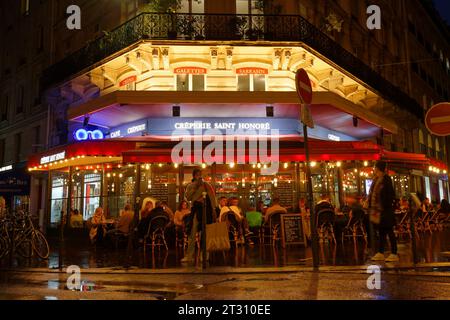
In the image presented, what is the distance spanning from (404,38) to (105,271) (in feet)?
84.2

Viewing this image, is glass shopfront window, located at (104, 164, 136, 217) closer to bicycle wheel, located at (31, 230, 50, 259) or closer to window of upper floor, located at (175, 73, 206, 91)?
window of upper floor, located at (175, 73, 206, 91)

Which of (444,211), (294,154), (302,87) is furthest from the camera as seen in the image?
(444,211)

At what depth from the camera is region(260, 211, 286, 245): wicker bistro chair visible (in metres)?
12.1

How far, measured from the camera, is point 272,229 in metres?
12.4

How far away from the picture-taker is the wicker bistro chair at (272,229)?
12069 millimetres

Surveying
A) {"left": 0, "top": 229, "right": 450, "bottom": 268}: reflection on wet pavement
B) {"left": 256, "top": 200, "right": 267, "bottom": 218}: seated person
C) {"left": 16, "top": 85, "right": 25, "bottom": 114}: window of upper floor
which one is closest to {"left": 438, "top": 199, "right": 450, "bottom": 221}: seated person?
{"left": 0, "top": 229, "right": 450, "bottom": 268}: reflection on wet pavement

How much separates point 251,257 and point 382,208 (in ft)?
9.30

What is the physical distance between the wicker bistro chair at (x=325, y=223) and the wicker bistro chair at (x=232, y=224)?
205 cm

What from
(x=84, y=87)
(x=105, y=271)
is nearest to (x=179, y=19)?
(x=84, y=87)

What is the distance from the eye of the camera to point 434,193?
31.9m

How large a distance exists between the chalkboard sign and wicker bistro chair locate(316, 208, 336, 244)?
0.48 m

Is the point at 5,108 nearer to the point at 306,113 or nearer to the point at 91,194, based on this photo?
the point at 91,194

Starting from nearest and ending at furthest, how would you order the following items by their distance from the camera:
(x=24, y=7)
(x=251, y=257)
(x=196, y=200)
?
(x=196, y=200) < (x=251, y=257) < (x=24, y=7)

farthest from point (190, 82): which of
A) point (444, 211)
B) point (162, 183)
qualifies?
point (444, 211)
